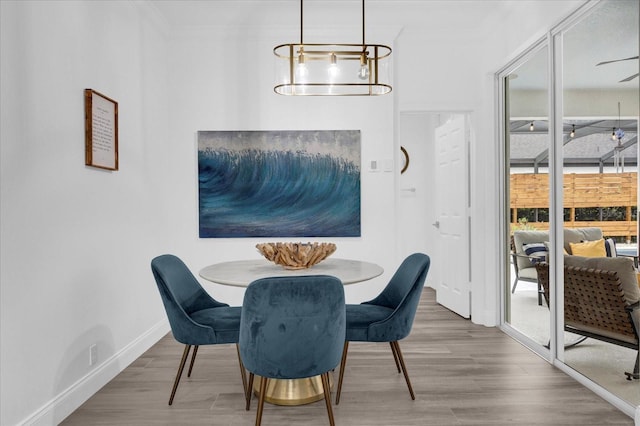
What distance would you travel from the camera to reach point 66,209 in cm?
241

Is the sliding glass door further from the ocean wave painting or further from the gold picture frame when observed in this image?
the gold picture frame

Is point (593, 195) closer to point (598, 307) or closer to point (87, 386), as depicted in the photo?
point (598, 307)

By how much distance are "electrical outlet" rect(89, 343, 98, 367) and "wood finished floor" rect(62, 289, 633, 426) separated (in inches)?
8.0

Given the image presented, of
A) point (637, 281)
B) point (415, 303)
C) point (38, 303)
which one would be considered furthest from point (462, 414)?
point (38, 303)

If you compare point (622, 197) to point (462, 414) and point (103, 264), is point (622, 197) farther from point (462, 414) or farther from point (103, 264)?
point (103, 264)

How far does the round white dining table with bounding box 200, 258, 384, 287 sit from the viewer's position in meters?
2.33

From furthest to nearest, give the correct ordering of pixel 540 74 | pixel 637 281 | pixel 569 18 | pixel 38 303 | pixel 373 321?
pixel 540 74
pixel 569 18
pixel 373 321
pixel 637 281
pixel 38 303

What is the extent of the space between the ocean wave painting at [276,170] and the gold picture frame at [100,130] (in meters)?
1.13

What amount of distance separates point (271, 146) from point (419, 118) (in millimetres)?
2571

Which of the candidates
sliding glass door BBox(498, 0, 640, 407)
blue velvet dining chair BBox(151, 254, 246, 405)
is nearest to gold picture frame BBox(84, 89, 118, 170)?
blue velvet dining chair BBox(151, 254, 246, 405)

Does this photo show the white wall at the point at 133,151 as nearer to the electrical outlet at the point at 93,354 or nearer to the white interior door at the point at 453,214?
the electrical outlet at the point at 93,354

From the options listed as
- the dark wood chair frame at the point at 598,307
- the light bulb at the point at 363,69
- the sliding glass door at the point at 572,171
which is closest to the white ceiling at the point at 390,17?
the sliding glass door at the point at 572,171

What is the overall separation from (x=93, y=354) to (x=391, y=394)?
72.1 inches

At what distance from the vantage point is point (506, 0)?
3.53 metres
